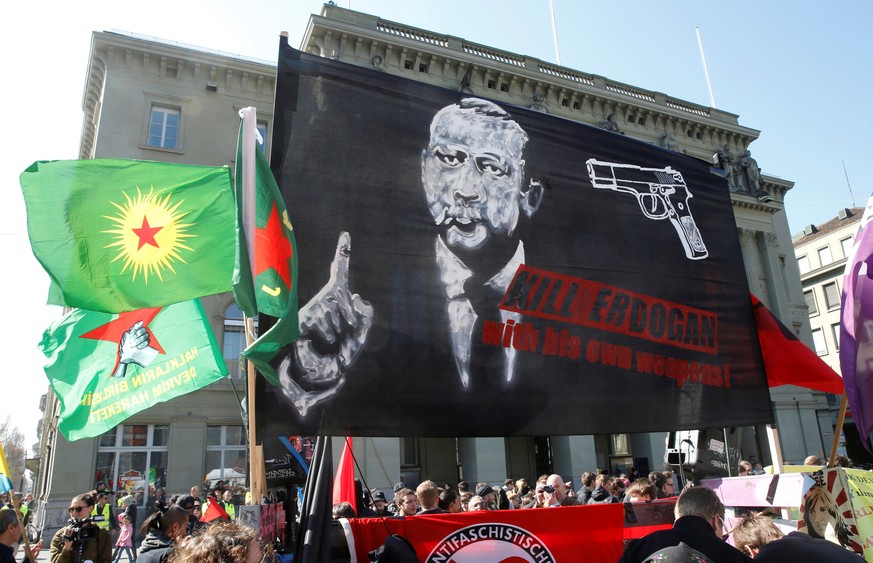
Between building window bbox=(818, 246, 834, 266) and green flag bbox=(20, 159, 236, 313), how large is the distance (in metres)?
59.5

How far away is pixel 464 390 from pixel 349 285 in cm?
113

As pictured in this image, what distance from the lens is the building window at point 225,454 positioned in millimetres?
22672

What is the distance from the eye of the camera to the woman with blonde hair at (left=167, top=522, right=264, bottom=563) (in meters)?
2.34

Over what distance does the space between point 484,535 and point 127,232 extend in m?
3.56

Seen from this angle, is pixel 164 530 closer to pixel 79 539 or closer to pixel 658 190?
pixel 79 539

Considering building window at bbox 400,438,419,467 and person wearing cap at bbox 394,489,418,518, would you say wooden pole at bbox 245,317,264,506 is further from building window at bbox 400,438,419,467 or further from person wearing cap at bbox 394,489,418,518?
building window at bbox 400,438,419,467

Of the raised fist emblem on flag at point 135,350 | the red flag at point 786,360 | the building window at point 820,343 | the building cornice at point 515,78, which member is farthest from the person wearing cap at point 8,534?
the building window at point 820,343

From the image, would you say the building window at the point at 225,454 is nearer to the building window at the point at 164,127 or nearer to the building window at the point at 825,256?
the building window at the point at 164,127

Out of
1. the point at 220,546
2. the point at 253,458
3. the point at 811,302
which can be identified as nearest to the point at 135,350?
the point at 253,458

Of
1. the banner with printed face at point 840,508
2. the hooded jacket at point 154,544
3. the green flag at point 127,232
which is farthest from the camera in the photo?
the green flag at point 127,232

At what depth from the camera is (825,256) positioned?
177 feet

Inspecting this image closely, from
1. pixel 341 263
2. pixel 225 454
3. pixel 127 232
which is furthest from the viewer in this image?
pixel 225 454

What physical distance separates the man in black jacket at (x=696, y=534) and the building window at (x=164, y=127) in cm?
2498

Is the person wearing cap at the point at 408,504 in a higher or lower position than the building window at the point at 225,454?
lower
